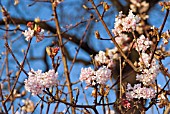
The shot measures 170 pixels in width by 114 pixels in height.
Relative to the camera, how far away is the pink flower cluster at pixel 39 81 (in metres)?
1.05

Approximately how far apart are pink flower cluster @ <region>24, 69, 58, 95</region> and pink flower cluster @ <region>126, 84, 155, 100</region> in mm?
266

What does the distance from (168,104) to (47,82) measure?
51 centimetres

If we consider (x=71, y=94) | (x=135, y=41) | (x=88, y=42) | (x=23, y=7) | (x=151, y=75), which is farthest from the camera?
(x=88, y=42)

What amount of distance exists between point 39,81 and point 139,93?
13.1 inches

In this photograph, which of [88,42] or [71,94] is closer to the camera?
[71,94]

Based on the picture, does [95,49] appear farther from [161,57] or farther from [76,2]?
[161,57]

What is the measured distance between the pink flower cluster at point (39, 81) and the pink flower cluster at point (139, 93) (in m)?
0.27

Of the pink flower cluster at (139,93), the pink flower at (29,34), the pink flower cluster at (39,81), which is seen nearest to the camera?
the pink flower cluster at (39,81)

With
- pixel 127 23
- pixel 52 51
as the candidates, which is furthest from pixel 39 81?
pixel 127 23

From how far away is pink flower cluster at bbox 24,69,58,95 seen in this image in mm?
1052

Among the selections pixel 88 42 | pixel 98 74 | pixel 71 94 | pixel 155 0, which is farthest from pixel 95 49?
pixel 98 74

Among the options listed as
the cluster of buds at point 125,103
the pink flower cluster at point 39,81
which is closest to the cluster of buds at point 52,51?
the pink flower cluster at point 39,81

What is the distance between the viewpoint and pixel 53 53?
1.17 m

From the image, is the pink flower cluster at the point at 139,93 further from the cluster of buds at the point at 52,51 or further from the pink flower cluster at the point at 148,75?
the cluster of buds at the point at 52,51
